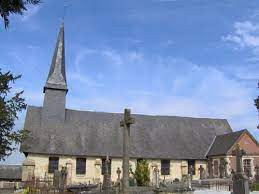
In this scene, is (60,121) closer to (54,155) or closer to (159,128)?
(54,155)

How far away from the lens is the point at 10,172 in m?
39.5

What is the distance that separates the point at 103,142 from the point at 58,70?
928 centimetres


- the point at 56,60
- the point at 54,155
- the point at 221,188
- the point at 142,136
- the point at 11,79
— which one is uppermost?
the point at 56,60

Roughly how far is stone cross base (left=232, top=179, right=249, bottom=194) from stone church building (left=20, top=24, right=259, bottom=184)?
15933 millimetres

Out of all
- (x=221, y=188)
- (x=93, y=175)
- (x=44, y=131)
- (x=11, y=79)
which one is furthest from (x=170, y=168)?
(x=11, y=79)

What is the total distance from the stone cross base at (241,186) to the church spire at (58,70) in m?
23.8

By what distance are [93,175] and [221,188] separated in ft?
41.6

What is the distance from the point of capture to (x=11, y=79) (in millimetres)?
25562

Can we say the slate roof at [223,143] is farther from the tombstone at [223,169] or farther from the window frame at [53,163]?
the window frame at [53,163]

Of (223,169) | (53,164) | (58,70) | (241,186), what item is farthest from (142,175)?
(58,70)

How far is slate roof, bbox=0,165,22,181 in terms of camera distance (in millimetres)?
38206

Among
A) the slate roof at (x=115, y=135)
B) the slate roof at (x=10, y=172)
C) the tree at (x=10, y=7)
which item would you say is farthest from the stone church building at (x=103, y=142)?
the tree at (x=10, y=7)

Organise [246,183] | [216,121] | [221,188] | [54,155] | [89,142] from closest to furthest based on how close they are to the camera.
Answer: [246,183] < [221,188] < [54,155] < [89,142] < [216,121]

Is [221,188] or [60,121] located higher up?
[60,121]
